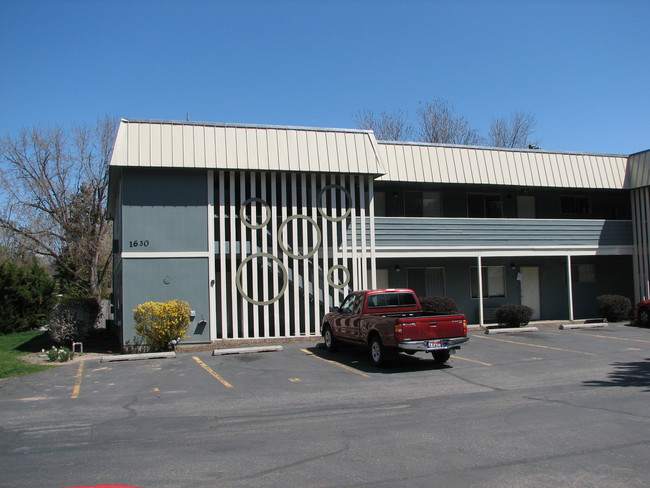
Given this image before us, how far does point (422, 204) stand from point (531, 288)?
19.5 ft

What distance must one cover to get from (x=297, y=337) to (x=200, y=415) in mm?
9200

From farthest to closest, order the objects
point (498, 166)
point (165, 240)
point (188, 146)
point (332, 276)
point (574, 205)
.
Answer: point (574, 205), point (498, 166), point (332, 276), point (188, 146), point (165, 240)

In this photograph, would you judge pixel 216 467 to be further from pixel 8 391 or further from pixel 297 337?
pixel 297 337

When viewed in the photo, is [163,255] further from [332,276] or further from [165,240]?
[332,276]

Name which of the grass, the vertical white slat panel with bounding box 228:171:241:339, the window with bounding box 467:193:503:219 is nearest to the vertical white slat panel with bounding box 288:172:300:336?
the vertical white slat panel with bounding box 228:171:241:339

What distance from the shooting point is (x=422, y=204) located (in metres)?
22.5

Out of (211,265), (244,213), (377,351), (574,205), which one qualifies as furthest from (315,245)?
(574,205)

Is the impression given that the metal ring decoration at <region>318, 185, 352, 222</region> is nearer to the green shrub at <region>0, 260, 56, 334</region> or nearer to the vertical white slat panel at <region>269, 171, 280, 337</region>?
the vertical white slat panel at <region>269, 171, 280, 337</region>

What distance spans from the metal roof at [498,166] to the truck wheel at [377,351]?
8244mm

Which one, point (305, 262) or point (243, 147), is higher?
point (243, 147)

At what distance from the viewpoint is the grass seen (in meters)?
13.6

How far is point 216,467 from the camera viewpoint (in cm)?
607

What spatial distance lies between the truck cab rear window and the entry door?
1050 centimetres

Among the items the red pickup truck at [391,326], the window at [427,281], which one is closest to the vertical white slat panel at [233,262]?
the red pickup truck at [391,326]
